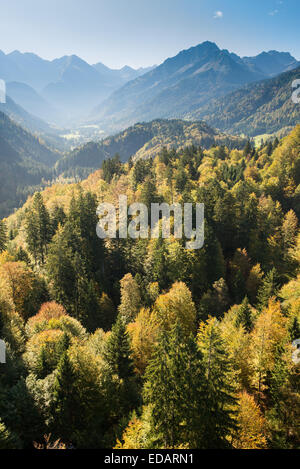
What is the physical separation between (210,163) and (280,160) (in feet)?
87.8

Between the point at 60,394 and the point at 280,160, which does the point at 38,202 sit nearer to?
the point at 60,394

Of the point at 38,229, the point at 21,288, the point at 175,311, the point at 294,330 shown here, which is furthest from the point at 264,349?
the point at 38,229

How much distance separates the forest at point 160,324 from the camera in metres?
24.1

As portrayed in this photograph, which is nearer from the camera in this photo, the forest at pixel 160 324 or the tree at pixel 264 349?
the forest at pixel 160 324

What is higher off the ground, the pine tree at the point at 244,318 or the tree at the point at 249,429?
the pine tree at the point at 244,318

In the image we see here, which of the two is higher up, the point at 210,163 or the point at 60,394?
the point at 210,163

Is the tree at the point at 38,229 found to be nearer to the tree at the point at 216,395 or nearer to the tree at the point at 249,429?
the tree at the point at 216,395

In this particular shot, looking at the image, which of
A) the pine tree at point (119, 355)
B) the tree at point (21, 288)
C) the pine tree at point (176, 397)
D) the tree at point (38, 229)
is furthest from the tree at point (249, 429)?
the tree at point (38, 229)

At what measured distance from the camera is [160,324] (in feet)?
152

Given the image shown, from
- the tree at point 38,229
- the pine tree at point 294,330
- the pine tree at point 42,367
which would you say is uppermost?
the tree at point 38,229

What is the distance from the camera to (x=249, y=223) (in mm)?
77750

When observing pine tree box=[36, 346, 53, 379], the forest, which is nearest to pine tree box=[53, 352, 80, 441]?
the forest

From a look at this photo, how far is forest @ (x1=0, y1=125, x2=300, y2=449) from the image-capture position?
24141 millimetres
